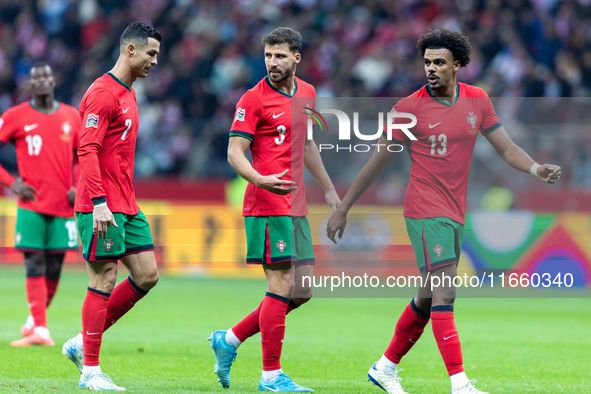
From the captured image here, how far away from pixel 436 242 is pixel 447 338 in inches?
25.1

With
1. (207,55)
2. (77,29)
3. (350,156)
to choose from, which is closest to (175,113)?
(207,55)

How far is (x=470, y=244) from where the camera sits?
46.4 feet

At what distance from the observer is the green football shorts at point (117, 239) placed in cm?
566

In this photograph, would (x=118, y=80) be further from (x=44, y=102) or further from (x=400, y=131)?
(x=44, y=102)

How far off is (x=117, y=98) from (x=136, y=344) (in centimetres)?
334

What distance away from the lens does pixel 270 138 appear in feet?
19.2

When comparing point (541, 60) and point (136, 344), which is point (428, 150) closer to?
point (136, 344)

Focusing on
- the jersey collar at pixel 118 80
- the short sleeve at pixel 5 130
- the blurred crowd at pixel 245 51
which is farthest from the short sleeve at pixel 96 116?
the blurred crowd at pixel 245 51

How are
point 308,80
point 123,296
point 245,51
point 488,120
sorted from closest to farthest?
point 488,120 < point 123,296 < point 308,80 < point 245,51

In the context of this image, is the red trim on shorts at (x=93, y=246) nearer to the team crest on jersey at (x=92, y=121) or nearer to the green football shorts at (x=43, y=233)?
the team crest on jersey at (x=92, y=121)

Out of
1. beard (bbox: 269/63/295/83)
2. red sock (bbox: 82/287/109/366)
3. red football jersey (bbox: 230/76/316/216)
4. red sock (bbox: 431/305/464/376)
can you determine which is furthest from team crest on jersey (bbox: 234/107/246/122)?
red sock (bbox: 431/305/464/376)

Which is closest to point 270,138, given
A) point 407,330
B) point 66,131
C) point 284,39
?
point 284,39

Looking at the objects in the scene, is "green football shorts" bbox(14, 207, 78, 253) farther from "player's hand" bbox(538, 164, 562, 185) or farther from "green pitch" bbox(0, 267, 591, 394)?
"player's hand" bbox(538, 164, 562, 185)

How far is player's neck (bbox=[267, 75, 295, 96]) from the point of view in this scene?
589 centimetres
